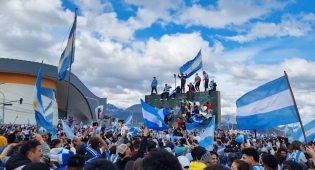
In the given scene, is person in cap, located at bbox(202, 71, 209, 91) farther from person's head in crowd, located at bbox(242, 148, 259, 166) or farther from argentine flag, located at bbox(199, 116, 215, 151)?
person's head in crowd, located at bbox(242, 148, 259, 166)

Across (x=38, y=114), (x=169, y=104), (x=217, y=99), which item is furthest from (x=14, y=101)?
(x=38, y=114)

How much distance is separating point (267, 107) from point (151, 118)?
343 centimetres

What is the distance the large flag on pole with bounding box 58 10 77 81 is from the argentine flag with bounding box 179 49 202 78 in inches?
454

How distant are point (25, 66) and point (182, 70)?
21310 millimetres

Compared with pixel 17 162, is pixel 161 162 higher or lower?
higher

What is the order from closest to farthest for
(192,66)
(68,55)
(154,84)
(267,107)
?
(267,107) → (68,55) → (192,66) → (154,84)

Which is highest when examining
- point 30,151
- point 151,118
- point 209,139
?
point 151,118

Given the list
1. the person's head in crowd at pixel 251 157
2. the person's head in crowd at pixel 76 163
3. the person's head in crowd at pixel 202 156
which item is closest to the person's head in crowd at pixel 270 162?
the person's head in crowd at pixel 251 157

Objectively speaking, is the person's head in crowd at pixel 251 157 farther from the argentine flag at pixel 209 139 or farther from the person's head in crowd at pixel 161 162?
the argentine flag at pixel 209 139

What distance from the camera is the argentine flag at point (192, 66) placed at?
2670 centimetres

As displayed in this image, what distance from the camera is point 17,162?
4.10m

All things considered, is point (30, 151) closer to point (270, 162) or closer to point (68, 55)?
point (270, 162)

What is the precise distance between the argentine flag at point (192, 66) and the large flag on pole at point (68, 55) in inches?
454

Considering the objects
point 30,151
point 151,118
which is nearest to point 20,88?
point 151,118
